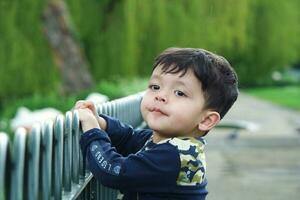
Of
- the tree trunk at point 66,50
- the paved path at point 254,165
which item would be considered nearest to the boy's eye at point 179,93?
the paved path at point 254,165

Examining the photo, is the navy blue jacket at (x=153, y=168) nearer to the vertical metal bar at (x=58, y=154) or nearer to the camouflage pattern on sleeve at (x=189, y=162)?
the camouflage pattern on sleeve at (x=189, y=162)

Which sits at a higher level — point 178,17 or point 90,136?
point 90,136

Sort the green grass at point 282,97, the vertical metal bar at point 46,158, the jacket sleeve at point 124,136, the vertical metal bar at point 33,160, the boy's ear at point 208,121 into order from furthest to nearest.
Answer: the green grass at point 282,97 → the jacket sleeve at point 124,136 → the boy's ear at point 208,121 → the vertical metal bar at point 46,158 → the vertical metal bar at point 33,160

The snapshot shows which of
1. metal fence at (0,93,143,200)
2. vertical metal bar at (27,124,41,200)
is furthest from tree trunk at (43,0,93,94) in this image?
vertical metal bar at (27,124,41,200)

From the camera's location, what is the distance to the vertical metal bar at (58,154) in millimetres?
2229

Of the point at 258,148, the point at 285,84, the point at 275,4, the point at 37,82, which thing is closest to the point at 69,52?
the point at 37,82

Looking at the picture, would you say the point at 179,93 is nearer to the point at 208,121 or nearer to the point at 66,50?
the point at 208,121

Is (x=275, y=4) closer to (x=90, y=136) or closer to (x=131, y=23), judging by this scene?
(x=131, y=23)

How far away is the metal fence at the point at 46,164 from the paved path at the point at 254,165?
5.62 meters

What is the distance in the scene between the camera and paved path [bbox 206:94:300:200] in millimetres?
8531

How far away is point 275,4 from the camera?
35.5m

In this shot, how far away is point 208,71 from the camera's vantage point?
2.40 m

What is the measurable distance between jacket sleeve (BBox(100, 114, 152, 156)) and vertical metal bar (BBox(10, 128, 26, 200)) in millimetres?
1028

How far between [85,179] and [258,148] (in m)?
10.9
